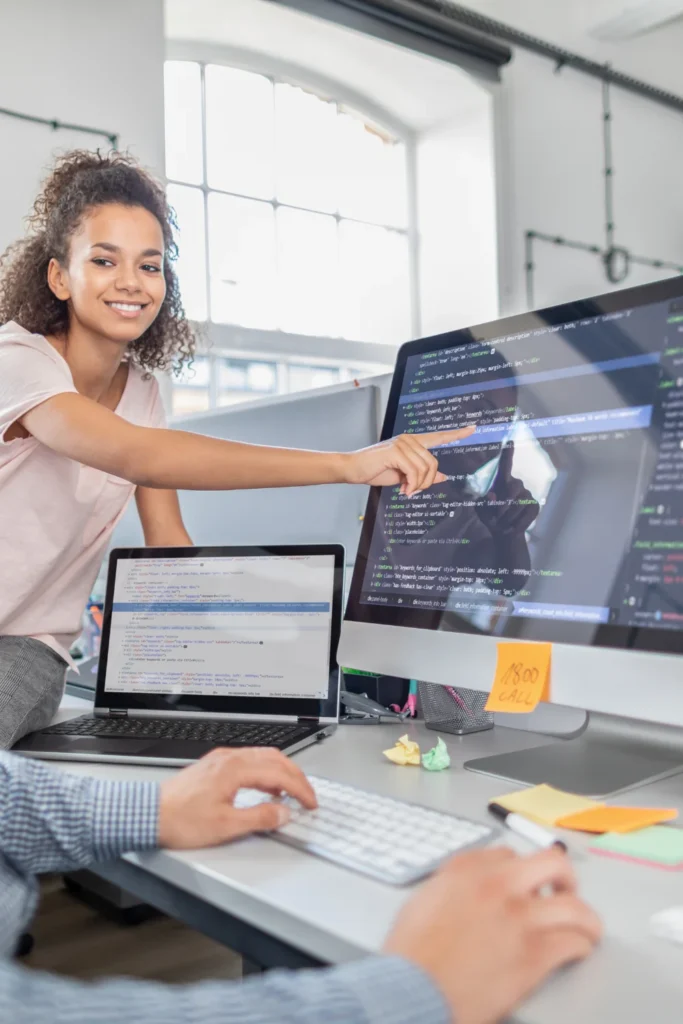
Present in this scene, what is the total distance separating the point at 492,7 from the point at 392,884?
4.54 meters

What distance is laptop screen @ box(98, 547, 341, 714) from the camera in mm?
1061

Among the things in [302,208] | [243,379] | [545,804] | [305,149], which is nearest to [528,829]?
[545,804]

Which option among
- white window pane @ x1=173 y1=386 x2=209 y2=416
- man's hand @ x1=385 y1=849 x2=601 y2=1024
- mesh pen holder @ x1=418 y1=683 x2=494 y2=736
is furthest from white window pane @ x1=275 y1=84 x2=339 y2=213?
man's hand @ x1=385 y1=849 x2=601 y2=1024

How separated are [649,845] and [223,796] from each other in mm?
307

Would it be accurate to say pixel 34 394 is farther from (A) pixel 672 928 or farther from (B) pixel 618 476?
(A) pixel 672 928

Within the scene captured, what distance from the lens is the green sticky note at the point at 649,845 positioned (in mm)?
621

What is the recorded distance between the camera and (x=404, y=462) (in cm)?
99

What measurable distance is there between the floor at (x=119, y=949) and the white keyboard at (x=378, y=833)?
1.52ft

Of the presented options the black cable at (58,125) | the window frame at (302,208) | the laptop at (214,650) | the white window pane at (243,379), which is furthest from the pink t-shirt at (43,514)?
the white window pane at (243,379)

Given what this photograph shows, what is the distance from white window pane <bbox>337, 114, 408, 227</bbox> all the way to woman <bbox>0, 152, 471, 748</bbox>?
3.37m

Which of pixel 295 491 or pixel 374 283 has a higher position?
pixel 374 283

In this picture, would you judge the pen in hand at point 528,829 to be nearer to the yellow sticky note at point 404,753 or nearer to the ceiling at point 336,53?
the yellow sticky note at point 404,753

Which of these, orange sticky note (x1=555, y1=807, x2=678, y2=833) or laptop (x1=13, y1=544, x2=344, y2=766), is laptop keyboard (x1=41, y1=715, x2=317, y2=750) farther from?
orange sticky note (x1=555, y1=807, x2=678, y2=833)

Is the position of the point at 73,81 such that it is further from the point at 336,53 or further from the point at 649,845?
the point at 649,845
